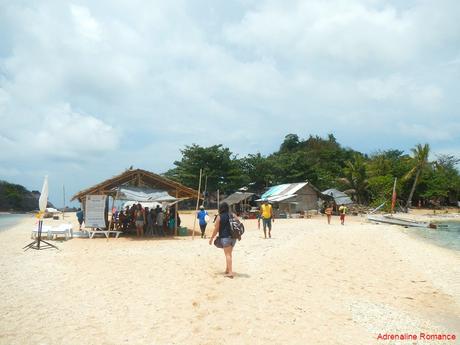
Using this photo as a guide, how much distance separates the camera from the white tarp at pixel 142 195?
49.3 feet

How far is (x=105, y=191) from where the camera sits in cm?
1638

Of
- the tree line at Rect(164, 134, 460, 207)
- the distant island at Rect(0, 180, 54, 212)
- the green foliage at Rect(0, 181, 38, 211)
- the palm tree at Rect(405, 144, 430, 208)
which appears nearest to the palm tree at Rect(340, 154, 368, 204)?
the tree line at Rect(164, 134, 460, 207)

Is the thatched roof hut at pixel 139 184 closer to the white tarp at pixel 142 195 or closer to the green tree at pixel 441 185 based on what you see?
the white tarp at pixel 142 195

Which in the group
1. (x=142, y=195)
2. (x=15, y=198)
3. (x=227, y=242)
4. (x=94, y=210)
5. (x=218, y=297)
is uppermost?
(x=15, y=198)

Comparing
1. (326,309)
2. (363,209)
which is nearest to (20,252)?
(326,309)

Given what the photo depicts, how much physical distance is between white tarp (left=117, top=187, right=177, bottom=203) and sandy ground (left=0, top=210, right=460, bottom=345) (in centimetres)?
358

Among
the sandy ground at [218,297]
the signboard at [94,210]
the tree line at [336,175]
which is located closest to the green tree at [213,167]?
the tree line at [336,175]

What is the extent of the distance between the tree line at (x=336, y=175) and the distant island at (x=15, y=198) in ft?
152

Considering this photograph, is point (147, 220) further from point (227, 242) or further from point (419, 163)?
point (419, 163)

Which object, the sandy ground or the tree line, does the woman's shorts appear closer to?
the sandy ground

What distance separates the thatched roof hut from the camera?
16.1 meters

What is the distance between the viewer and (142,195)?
15.4 meters

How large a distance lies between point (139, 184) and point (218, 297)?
11218 millimetres

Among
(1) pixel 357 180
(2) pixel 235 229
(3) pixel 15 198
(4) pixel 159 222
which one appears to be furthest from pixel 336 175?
(3) pixel 15 198
